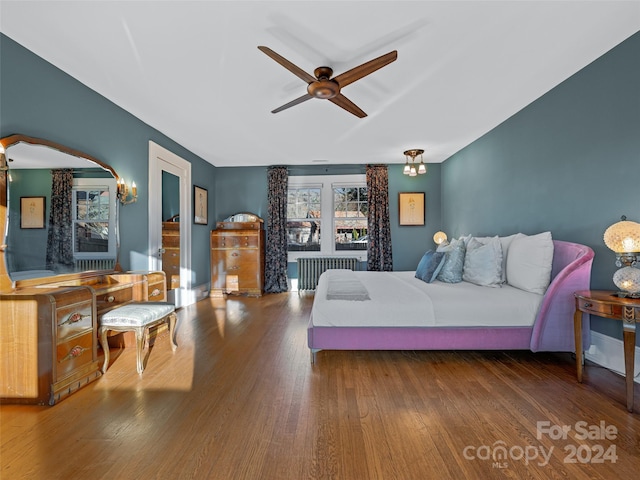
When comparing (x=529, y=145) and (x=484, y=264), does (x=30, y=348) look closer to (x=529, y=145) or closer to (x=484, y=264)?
(x=484, y=264)

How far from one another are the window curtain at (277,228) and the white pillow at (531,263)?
12.6 feet

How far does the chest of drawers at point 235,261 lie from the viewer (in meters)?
5.30

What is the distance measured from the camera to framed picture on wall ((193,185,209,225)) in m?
4.98

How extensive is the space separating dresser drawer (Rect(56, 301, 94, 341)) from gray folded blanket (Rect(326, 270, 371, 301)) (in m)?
1.86

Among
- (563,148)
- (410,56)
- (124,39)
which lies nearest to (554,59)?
(563,148)

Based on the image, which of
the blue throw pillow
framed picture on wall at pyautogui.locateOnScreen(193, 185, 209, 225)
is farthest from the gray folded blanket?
framed picture on wall at pyautogui.locateOnScreen(193, 185, 209, 225)

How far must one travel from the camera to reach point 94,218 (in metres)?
2.81

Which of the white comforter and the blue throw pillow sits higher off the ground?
the blue throw pillow

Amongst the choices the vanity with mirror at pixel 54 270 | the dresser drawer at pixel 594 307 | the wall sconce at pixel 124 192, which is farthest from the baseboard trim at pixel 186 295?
the dresser drawer at pixel 594 307

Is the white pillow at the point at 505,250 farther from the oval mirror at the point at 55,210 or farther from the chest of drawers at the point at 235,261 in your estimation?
the oval mirror at the point at 55,210

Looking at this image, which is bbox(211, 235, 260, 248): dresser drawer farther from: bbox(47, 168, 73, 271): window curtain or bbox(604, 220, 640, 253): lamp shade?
bbox(604, 220, 640, 253): lamp shade

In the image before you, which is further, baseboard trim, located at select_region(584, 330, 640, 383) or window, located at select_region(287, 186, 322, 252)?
window, located at select_region(287, 186, 322, 252)

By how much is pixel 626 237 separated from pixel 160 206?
4.58m

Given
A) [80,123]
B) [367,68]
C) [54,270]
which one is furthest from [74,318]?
[367,68]
